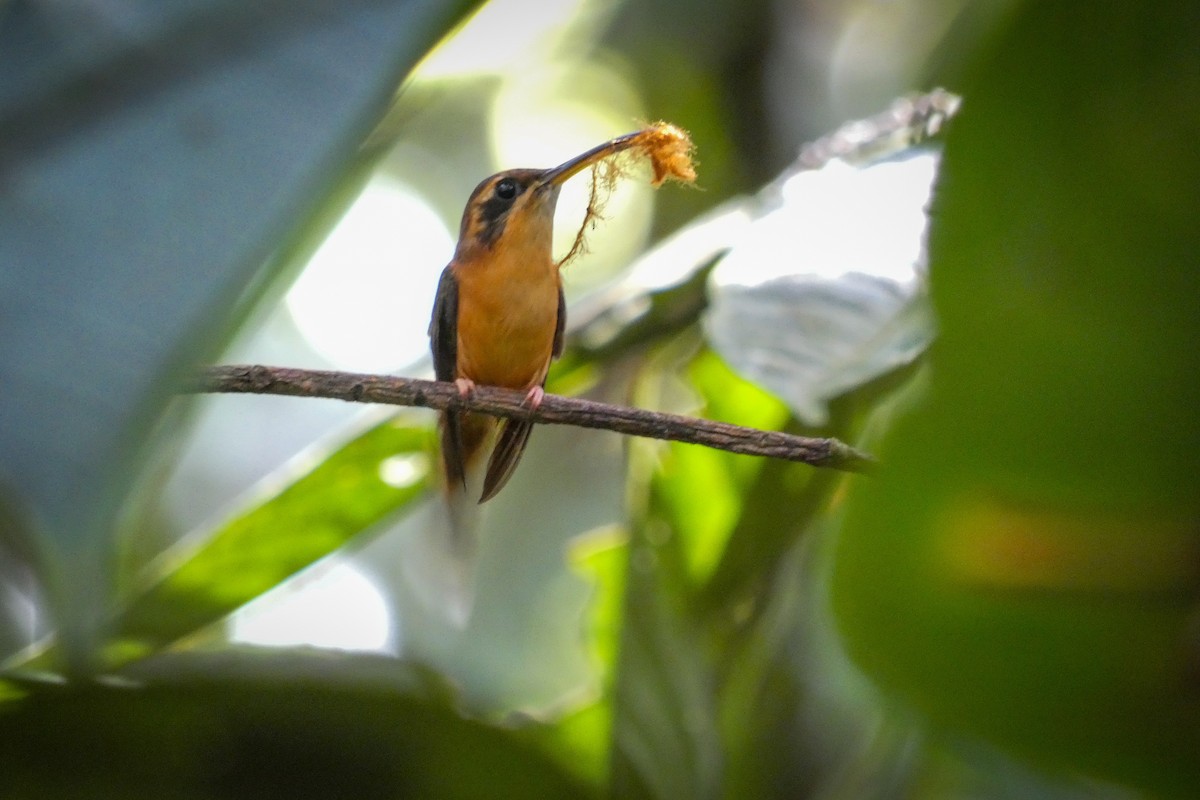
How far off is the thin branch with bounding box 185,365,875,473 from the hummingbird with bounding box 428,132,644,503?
1.99 feet

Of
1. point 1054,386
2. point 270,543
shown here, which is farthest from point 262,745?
point 1054,386

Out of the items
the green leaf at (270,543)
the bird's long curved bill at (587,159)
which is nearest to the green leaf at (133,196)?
the green leaf at (270,543)

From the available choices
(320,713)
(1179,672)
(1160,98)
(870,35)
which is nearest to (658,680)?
(320,713)

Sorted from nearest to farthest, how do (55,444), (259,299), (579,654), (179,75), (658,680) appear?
1. (55,444)
2. (259,299)
3. (179,75)
4. (658,680)
5. (579,654)

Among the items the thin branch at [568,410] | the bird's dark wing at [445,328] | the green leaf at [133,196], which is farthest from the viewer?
the bird's dark wing at [445,328]

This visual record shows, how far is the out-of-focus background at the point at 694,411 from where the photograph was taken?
46 cm

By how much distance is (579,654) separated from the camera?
2674 mm

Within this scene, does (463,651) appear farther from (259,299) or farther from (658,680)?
(259,299)

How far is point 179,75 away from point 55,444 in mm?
316

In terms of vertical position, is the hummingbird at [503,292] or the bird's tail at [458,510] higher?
the hummingbird at [503,292]

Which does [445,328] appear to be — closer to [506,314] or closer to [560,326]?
[506,314]

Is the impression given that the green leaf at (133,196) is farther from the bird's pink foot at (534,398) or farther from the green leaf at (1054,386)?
the bird's pink foot at (534,398)

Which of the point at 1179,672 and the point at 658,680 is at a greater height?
the point at 1179,672

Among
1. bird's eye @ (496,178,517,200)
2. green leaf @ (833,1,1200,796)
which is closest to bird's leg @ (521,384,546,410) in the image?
Answer: bird's eye @ (496,178,517,200)
